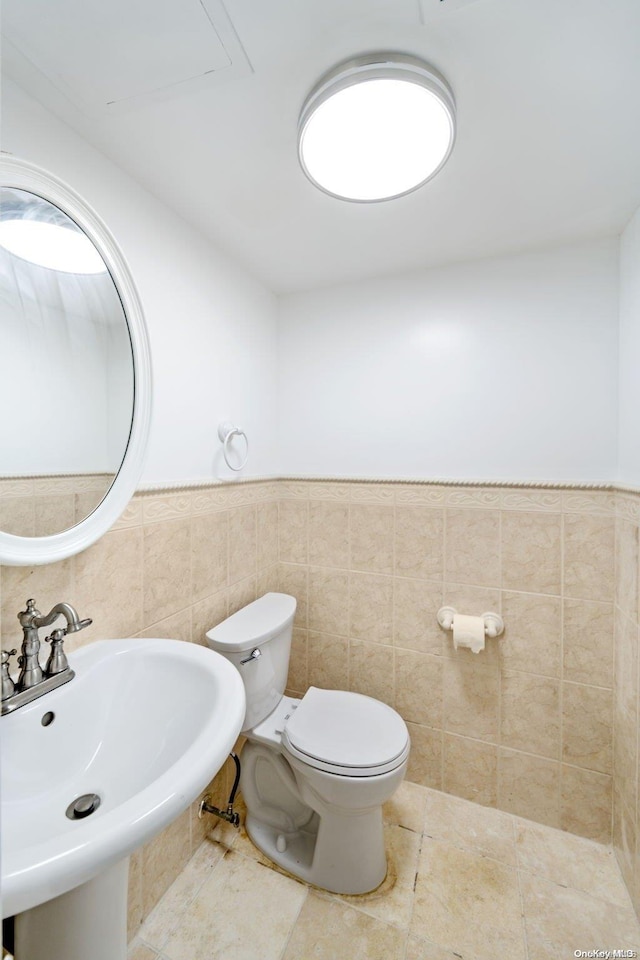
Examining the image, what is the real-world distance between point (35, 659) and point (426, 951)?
1.34m

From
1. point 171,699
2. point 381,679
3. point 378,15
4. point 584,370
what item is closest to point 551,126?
point 378,15

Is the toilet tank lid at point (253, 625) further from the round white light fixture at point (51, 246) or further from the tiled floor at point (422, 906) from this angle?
the round white light fixture at point (51, 246)

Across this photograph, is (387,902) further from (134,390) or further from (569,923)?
(134,390)

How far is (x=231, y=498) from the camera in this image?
155 cm

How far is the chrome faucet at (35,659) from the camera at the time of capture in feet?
2.54

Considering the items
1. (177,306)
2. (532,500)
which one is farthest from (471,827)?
(177,306)

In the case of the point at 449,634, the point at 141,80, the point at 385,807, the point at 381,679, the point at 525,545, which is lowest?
the point at 385,807

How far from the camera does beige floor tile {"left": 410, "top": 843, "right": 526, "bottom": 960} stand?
110 centimetres

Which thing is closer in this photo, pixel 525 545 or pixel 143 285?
pixel 143 285

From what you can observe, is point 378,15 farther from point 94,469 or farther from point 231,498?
point 231,498

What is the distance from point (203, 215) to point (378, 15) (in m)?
0.78

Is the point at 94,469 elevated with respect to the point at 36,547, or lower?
elevated

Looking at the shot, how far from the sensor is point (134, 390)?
1104mm

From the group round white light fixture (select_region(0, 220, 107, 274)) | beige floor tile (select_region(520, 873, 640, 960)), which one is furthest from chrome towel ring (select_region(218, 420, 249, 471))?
beige floor tile (select_region(520, 873, 640, 960))
